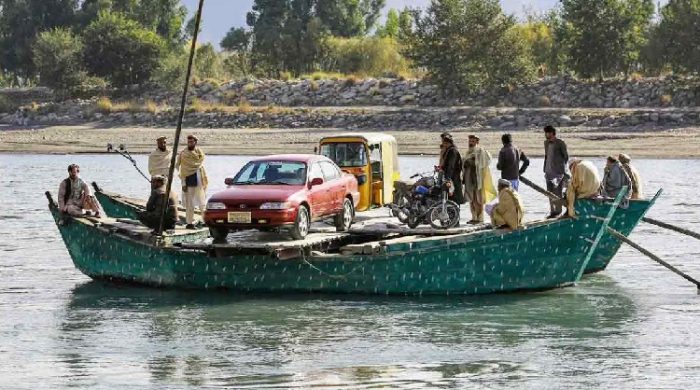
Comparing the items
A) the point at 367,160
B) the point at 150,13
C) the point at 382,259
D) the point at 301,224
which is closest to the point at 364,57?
the point at 150,13

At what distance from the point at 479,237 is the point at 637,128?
34486mm

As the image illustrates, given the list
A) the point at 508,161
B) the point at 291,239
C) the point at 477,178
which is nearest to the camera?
the point at 291,239

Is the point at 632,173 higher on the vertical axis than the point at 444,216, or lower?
higher

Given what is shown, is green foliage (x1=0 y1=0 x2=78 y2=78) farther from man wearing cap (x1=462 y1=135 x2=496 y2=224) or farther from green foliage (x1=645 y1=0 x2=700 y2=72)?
man wearing cap (x1=462 y1=135 x2=496 y2=224)

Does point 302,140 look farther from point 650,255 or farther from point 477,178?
point 650,255

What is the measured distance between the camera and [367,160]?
26.4 meters

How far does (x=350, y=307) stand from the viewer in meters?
22.7

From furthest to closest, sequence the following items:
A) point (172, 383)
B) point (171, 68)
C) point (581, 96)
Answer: point (171, 68) < point (581, 96) < point (172, 383)

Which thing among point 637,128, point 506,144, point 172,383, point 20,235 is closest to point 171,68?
point 637,128

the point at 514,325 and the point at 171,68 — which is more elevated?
the point at 171,68

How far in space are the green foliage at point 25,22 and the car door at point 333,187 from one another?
228 feet

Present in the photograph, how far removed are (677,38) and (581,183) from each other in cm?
4291

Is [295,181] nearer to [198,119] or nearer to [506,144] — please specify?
[506,144]

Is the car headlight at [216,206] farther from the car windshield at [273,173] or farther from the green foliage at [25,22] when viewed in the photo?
the green foliage at [25,22]
